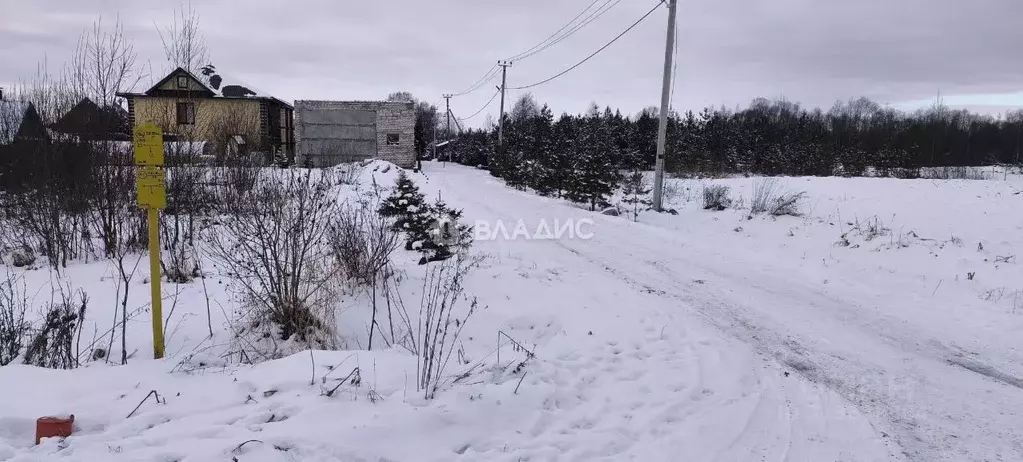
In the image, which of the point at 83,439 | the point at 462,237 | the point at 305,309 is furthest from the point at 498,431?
the point at 462,237

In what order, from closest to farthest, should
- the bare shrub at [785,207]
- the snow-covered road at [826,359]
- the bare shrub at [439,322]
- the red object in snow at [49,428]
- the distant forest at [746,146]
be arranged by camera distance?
the red object in snow at [49,428] < the snow-covered road at [826,359] < the bare shrub at [439,322] < the bare shrub at [785,207] < the distant forest at [746,146]

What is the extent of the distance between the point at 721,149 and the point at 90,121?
34.9m

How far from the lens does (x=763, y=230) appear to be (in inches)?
451

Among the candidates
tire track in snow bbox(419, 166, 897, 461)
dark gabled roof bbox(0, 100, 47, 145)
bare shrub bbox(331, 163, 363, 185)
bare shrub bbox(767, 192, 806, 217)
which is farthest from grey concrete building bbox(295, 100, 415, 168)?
tire track in snow bbox(419, 166, 897, 461)

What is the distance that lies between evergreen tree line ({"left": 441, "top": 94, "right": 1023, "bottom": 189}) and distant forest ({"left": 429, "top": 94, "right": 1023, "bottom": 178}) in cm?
6

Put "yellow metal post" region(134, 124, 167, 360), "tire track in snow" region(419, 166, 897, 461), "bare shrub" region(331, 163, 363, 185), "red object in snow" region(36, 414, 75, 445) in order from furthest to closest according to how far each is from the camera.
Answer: "bare shrub" region(331, 163, 363, 185)
"yellow metal post" region(134, 124, 167, 360)
"tire track in snow" region(419, 166, 897, 461)
"red object in snow" region(36, 414, 75, 445)

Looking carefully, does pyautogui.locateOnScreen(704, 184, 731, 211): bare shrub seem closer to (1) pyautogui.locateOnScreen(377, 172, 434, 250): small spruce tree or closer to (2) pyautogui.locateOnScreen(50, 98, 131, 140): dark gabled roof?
(1) pyautogui.locateOnScreen(377, 172, 434, 250): small spruce tree

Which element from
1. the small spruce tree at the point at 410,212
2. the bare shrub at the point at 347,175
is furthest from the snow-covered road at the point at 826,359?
the bare shrub at the point at 347,175

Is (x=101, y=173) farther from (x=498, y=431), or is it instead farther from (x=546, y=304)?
(x=498, y=431)

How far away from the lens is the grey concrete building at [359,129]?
35.5 metres

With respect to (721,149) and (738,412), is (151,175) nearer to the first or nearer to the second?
(738,412)

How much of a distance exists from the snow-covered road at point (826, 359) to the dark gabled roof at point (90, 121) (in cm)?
756

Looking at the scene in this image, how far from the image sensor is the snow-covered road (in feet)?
11.1

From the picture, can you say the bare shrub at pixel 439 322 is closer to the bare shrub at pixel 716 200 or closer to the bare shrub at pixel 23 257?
the bare shrub at pixel 23 257
